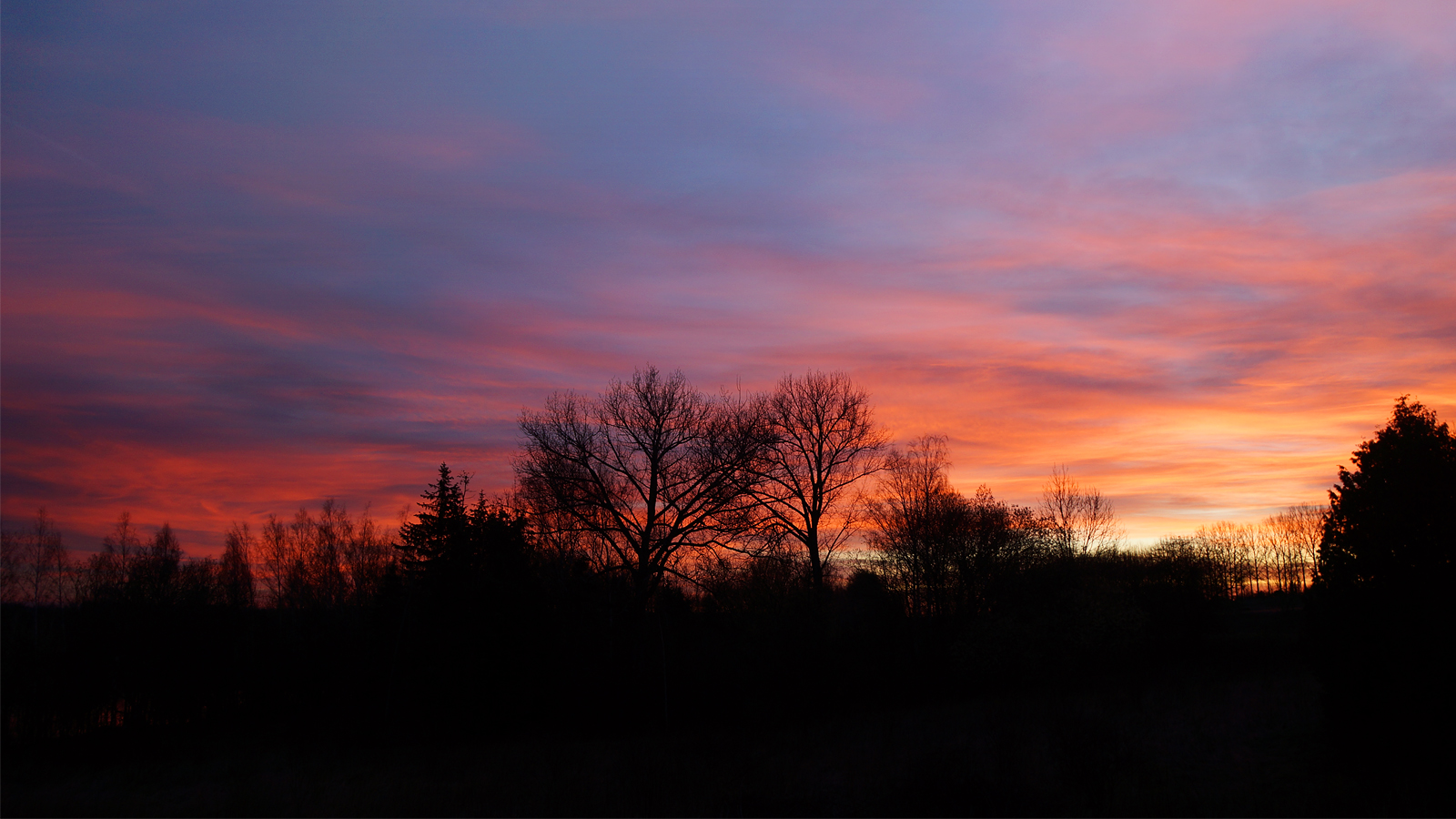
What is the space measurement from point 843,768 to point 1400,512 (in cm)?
1585

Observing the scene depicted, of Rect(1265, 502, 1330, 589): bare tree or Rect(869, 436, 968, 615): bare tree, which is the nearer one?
Rect(869, 436, 968, 615): bare tree

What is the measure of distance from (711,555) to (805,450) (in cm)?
1082

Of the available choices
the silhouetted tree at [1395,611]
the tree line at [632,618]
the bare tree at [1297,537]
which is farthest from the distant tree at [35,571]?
the bare tree at [1297,537]

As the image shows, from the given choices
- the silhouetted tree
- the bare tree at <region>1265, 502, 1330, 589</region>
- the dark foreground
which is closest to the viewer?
the silhouetted tree

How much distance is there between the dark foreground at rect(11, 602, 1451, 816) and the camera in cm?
1883

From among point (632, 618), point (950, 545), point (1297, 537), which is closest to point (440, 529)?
point (632, 618)

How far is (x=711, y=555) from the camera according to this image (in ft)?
104

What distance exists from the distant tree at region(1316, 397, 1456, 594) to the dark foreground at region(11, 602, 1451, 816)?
390 cm

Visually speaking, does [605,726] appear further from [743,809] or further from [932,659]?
[932,659]

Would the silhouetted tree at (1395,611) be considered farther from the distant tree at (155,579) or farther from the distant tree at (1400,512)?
the distant tree at (155,579)

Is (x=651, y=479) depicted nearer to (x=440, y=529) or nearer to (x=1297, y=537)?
(x=440, y=529)

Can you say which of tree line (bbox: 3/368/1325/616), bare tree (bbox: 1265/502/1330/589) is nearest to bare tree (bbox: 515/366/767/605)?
tree line (bbox: 3/368/1325/616)

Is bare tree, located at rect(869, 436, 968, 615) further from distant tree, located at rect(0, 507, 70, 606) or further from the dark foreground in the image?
distant tree, located at rect(0, 507, 70, 606)

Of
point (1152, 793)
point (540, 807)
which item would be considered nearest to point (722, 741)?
point (540, 807)
